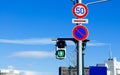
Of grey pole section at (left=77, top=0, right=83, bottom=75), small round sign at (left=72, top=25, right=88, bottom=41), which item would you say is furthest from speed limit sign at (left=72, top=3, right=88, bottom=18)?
grey pole section at (left=77, top=0, right=83, bottom=75)

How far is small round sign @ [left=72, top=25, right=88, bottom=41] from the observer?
20.3 metres

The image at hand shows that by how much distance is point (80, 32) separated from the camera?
20.4 m

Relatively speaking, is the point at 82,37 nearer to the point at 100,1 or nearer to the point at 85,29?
the point at 85,29

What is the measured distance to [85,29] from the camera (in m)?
20.4

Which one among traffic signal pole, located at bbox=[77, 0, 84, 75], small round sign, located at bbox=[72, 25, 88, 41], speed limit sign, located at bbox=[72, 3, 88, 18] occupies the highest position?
speed limit sign, located at bbox=[72, 3, 88, 18]

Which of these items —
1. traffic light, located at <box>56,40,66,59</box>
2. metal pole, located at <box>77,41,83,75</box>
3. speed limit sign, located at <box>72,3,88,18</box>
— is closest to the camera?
speed limit sign, located at <box>72,3,88,18</box>

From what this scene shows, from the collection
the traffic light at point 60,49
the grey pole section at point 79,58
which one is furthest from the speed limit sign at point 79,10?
the traffic light at point 60,49

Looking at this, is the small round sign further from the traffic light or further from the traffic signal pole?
the traffic light

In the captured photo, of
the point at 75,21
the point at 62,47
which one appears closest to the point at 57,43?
the point at 62,47

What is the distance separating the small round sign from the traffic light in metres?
1.51

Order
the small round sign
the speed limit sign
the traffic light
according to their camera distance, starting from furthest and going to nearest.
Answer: the traffic light < the speed limit sign < the small round sign

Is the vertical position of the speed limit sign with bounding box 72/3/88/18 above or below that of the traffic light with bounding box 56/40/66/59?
above

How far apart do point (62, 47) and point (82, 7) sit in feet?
8.96

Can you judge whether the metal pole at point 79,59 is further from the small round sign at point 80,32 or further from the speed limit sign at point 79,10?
the speed limit sign at point 79,10
